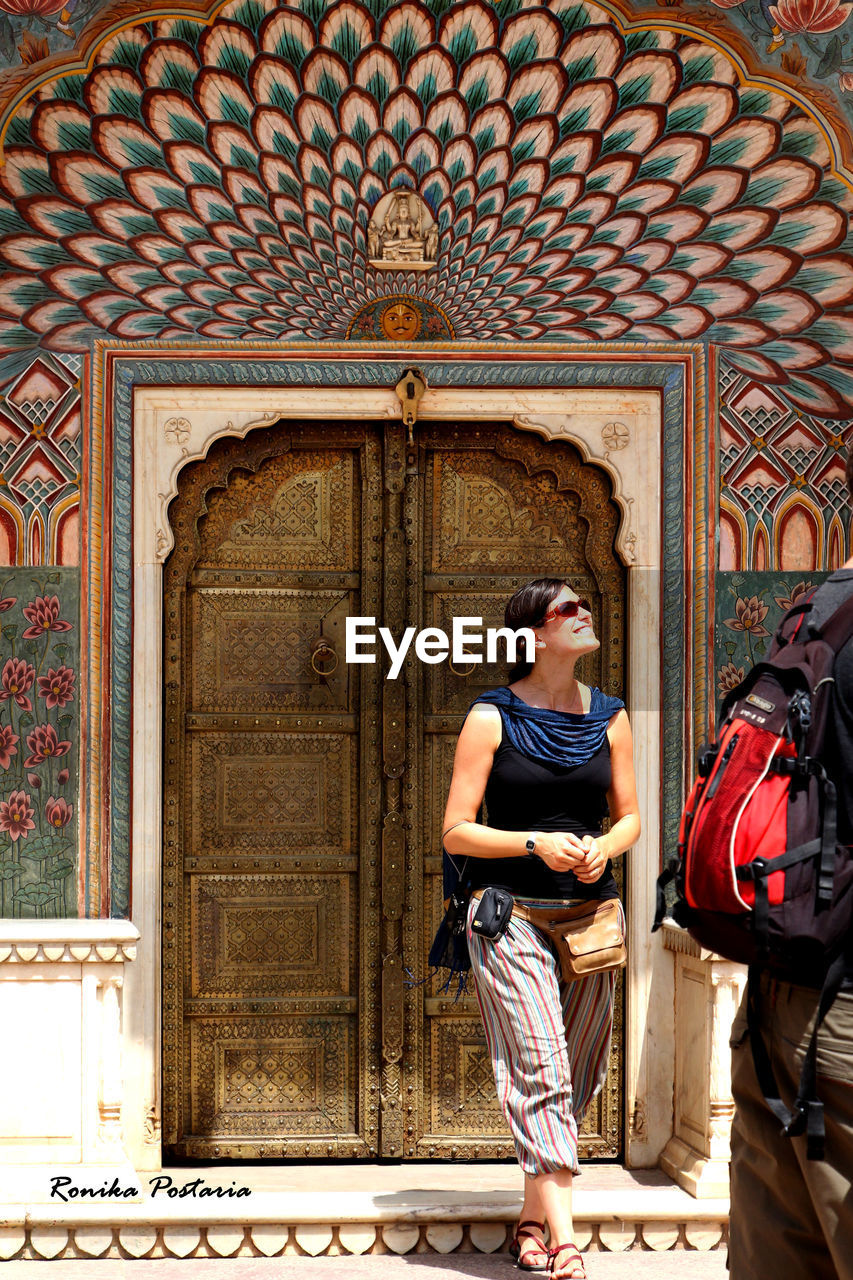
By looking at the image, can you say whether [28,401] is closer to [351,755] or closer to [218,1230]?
[351,755]

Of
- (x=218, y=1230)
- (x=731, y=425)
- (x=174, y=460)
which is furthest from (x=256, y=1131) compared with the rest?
(x=731, y=425)

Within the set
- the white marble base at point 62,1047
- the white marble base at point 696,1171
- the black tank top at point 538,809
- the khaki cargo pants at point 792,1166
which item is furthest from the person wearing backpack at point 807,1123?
the white marble base at point 62,1047

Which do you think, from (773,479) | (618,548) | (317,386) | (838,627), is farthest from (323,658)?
(838,627)

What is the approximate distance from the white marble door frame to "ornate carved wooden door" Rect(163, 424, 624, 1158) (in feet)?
0.26

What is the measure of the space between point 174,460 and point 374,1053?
2068 millimetres

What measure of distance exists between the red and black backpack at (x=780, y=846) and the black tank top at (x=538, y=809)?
4.49ft

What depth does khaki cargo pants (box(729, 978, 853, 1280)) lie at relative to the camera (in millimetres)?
1821

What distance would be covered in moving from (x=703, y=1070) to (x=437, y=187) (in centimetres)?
292

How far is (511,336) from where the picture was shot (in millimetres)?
4531

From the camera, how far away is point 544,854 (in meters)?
3.28

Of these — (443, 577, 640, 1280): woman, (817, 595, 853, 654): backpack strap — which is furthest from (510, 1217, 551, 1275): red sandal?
(817, 595, 853, 654): backpack strap

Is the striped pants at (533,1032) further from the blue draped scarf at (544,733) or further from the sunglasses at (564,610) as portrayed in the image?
the sunglasses at (564,610)

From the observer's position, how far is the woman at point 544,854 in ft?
10.6

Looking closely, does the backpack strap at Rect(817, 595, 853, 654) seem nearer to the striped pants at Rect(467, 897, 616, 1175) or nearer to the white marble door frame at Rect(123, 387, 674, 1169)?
the striped pants at Rect(467, 897, 616, 1175)
